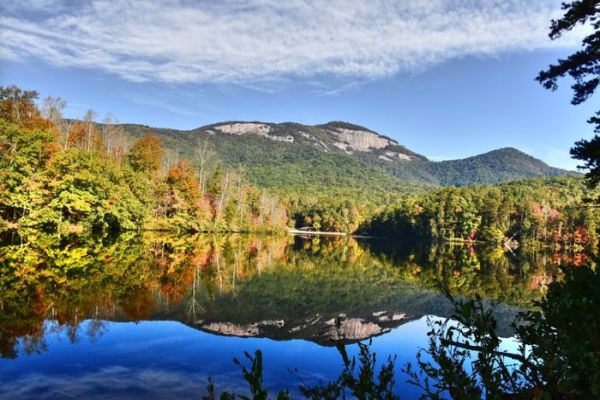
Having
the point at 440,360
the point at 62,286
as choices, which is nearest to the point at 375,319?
the point at 62,286

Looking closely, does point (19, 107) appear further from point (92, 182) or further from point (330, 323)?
point (330, 323)

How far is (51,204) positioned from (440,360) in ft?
138

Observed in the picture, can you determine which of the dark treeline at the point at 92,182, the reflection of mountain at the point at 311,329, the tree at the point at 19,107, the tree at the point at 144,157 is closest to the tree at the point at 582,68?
the reflection of mountain at the point at 311,329

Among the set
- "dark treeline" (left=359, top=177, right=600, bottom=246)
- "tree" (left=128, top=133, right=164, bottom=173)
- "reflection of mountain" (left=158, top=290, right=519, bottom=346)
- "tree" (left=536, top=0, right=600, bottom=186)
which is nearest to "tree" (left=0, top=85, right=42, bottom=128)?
"tree" (left=128, top=133, right=164, bottom=173)

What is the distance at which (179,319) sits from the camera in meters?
14.5

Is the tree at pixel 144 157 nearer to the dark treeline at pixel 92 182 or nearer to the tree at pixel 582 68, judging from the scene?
the dark treeline at pixel 92 182

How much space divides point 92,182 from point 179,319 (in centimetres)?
3222

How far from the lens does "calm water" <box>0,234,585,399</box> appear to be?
360 inches

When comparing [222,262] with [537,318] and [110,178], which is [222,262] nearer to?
[110,178]

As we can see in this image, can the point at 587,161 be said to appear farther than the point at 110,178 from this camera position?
No

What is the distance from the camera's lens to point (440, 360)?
8.37ft

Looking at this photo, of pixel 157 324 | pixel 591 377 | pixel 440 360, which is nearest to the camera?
pixel 591 377

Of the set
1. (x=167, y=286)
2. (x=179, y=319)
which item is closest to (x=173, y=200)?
(x=167, y=286)

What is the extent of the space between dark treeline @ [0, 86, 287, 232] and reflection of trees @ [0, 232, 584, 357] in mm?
5095
